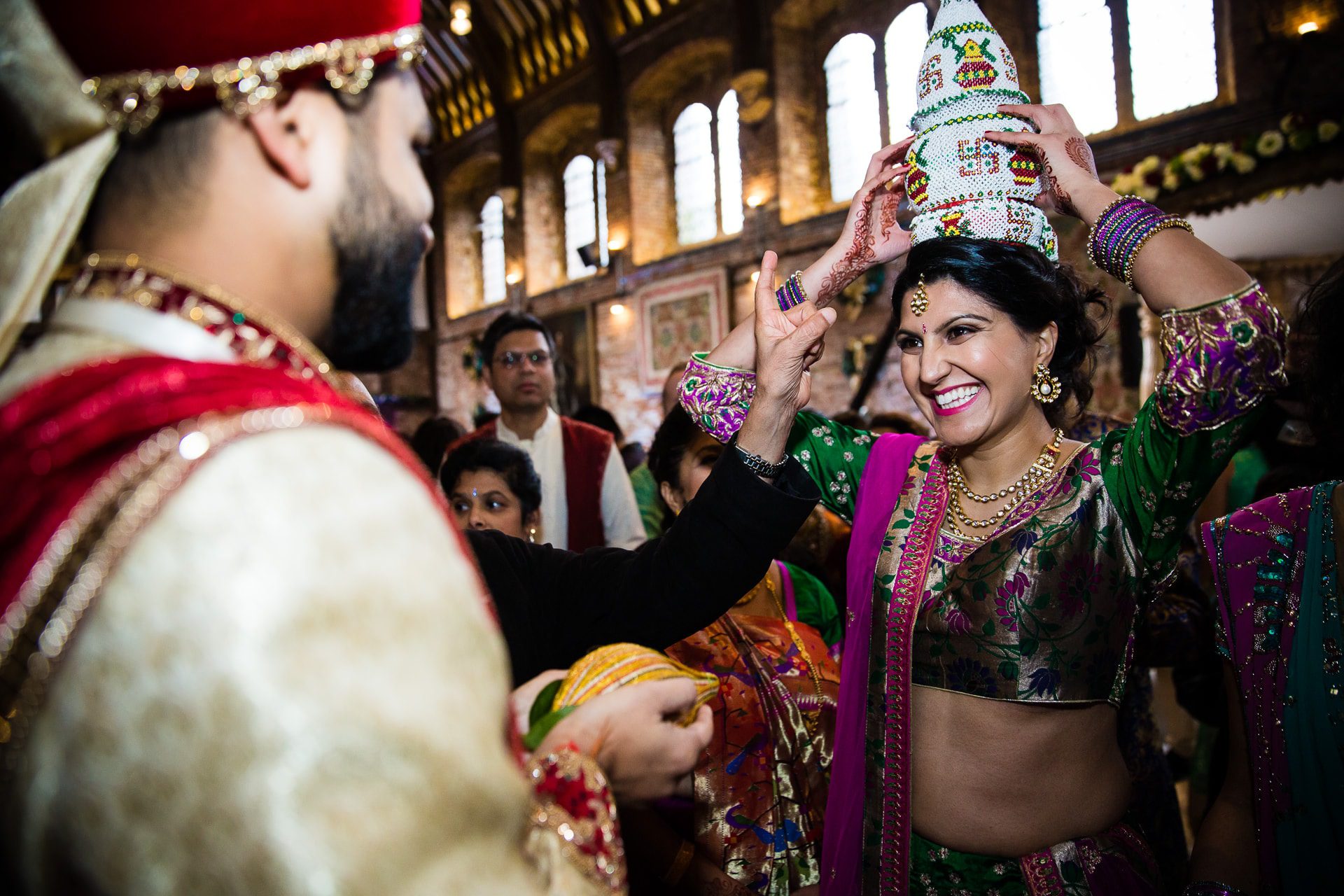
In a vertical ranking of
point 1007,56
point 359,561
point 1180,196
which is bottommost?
point 359,561

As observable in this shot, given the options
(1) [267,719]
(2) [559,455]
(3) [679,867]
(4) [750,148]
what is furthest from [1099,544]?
(4) [750,148]

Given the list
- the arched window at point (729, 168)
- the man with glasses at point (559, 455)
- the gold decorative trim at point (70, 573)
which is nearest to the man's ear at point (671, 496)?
the man with glasses at point (559, 455)

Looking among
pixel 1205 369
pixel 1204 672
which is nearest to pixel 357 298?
pixel 1205 369

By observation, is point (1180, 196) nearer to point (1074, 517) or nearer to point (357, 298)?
point (1074, 517)

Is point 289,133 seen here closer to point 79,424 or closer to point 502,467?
point 79,424

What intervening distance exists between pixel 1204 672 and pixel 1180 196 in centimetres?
547

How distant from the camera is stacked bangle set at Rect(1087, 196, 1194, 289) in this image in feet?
4.94

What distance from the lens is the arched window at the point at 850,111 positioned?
32.8 feet

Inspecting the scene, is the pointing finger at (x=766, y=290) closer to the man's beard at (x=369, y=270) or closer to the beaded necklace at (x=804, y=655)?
the beaded necklace at (x=804, y=655)

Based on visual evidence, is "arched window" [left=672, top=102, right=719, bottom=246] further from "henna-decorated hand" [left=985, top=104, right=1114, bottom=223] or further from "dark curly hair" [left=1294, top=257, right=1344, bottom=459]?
"dark curly hair" [left=1294, top=257, right=1344, bottom=459]

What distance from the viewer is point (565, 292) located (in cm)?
1380

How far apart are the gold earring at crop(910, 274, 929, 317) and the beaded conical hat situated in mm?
109

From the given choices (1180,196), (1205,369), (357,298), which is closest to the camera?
(357,298)

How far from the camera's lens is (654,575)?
50.1 inches
